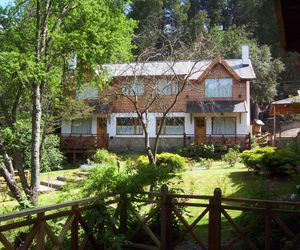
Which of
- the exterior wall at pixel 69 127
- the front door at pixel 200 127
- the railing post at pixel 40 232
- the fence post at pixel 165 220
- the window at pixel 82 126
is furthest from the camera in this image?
the window at pixel 82 126

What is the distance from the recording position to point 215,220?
6.84m

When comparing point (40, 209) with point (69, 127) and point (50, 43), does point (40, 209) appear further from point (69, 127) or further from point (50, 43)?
point (69, 127)

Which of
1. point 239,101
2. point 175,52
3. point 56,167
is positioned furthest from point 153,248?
point 239,101

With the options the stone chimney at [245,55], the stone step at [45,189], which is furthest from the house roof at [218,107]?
the stone step at [45,189]

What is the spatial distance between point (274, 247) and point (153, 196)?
233 cm

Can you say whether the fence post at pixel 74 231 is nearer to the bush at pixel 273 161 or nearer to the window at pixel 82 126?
the bush at pixel 273 161

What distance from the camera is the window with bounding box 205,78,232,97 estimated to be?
29.9 metres

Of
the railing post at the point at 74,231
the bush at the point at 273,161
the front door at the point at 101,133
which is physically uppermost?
the front door at the point at 101,133

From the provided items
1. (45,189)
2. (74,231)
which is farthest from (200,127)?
(74,231)

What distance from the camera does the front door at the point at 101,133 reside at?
3064 cm

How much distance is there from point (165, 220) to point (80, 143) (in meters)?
22.9

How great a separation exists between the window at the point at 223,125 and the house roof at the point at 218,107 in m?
1.07

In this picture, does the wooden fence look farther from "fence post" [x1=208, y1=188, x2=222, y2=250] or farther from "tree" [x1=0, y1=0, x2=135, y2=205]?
"tree" [x1=0, y1=0, x2=135, y2=205]

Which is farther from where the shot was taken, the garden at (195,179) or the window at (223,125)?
the window at (223,125)
